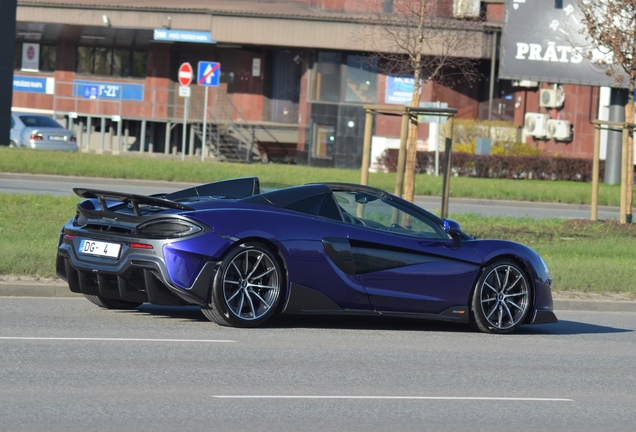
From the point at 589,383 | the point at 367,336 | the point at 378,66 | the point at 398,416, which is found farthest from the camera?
the point at 378,66

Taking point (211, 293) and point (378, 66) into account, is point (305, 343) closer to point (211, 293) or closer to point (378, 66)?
point (211, 293)

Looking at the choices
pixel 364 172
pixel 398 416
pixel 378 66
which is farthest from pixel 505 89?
pixel 398 416

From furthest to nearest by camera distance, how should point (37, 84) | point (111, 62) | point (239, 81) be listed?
point (37, 84) → point (111, 62) → point (239, 81)

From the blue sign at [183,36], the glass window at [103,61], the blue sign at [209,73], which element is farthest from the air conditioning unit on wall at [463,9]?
the glass window at [103,61]

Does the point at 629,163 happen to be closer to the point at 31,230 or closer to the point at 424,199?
the point at 424,199

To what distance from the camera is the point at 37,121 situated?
36344 mm

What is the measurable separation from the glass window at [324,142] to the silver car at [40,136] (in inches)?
430

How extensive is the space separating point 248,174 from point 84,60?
2093 cm

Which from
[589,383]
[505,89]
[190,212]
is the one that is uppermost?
[505,89]

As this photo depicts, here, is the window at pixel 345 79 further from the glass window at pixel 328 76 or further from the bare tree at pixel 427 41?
the bare tree at pixel 427 41

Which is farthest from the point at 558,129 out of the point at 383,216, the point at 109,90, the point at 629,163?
the point at 383,216

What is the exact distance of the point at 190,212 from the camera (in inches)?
351

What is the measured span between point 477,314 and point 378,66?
32.6 metres

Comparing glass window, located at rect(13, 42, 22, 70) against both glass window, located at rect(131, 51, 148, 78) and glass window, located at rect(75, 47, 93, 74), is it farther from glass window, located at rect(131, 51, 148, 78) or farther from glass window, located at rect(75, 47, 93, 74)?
glass window, located at rect(131, 51, 148, 78)
